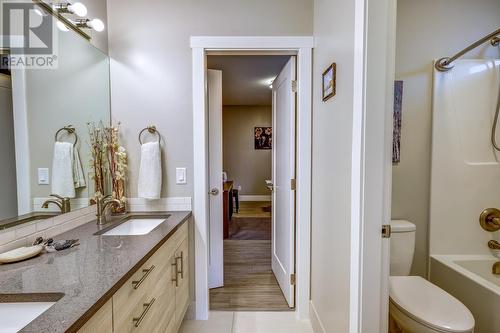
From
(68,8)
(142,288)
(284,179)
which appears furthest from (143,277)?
(68,8)

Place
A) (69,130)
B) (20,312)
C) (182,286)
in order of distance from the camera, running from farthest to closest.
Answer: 1. (182,286)
2. (69,130)
3. (20,312)

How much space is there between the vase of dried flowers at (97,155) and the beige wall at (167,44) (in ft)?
0.63

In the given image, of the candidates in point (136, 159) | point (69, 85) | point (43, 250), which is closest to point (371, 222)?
point (43, 250)

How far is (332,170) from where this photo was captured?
4.75 ft

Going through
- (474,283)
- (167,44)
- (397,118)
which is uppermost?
(167,44)

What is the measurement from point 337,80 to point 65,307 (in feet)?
5.02

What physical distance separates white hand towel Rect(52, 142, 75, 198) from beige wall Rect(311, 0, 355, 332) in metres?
1.60

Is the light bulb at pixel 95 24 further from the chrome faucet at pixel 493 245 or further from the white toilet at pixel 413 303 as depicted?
the chrome faucet at pixel 493 245

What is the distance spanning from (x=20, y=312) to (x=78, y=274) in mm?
169

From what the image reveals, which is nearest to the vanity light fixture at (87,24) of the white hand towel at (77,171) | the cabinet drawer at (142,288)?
the white hand towel at (77,171)

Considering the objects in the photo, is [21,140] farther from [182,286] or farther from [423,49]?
[423,49]

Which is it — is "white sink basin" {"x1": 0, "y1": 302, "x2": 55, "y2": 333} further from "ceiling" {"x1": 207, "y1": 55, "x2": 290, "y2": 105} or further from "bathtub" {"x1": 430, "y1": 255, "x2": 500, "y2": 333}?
"ceiling" {"x1": 207, "y1": 55, "x2": 290, "y2": 105}

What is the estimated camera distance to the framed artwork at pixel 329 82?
141 cm

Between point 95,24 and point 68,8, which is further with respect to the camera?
point 95,24
